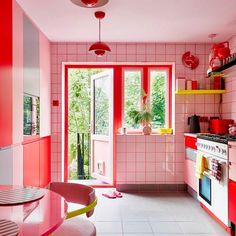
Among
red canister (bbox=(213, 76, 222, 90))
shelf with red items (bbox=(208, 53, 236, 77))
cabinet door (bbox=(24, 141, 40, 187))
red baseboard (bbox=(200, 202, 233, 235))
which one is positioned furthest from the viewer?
red canister (bbox=(213, 76, 222, 90))

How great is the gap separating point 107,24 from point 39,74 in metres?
1.07

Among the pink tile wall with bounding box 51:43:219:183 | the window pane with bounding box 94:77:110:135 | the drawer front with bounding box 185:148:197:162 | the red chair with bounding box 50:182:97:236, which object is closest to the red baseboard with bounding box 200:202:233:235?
the drawer front with bounding box 185:148:197:162

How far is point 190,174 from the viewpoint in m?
3.68

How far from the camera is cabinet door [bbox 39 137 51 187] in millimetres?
3531

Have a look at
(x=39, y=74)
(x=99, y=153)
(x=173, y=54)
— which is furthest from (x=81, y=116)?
(x=173, y=54)

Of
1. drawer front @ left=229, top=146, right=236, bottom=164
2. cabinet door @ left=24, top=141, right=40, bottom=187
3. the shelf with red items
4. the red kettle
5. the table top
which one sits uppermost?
the red kettle

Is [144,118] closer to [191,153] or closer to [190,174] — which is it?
[191,153]

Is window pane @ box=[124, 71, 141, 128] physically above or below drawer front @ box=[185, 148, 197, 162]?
above

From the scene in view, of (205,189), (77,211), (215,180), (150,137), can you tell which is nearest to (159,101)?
(150,137)

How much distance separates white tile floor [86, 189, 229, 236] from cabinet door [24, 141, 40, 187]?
0.85 metres

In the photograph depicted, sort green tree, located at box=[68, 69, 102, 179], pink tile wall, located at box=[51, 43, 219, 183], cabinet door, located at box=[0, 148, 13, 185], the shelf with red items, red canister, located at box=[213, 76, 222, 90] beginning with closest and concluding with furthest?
cabinet door, located at box=[0, 148, 13, 185]
the shelf with red items
red canister, located at box=[213, 76, 222, 90]
pink tile wall, located at box=[51, 43, 219, 183]
green tree, located at box=[68, 69, 102, 179]

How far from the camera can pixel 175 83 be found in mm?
3986

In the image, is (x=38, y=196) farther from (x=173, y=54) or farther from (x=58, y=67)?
(x=173, y=54)

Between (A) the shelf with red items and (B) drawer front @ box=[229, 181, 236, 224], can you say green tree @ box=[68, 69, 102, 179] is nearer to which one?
(A) the shelf with red items
